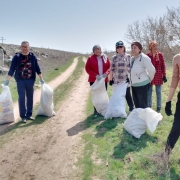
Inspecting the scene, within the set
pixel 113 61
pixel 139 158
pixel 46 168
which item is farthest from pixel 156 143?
pixel 113 61

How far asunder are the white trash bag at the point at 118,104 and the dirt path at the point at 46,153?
0.73 metres

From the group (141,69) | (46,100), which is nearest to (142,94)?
(141,69)

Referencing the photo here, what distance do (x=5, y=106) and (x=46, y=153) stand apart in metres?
2.23

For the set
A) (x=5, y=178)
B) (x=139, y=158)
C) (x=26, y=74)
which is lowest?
(x=5, y=178)

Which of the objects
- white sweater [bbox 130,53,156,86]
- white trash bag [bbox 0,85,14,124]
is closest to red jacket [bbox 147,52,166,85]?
white sweater [bbox 130,53,156,86]

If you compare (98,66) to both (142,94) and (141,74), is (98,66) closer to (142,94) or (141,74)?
(141,74)

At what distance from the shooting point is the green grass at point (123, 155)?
339cm

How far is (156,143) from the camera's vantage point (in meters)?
4.40

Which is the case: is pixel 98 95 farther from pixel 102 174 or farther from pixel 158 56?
pixel 102 174

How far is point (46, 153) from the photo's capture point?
4.34m

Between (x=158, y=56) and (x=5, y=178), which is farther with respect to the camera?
(x=158, y=56)

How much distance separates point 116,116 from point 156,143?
1633 millimetres

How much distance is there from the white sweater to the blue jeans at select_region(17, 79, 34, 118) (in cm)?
242

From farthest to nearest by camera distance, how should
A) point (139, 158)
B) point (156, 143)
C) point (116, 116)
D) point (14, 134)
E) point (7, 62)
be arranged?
point (7, 62)
point (116, 116)
point (14, 134)
point (156, 143)
point (139, 158)
